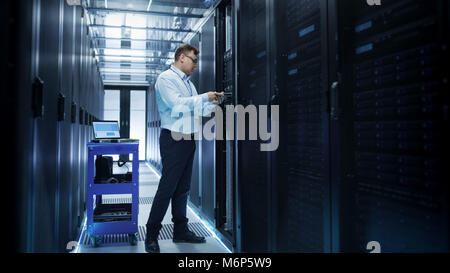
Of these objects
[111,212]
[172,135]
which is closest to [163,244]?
[111,212]

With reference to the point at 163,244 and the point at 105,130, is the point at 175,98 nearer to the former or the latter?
the point at 105,130

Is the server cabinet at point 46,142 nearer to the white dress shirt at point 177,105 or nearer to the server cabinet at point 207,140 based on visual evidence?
the white dress shirt at point 177,105

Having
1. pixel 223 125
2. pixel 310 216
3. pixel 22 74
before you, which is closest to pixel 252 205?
pixel 310 216

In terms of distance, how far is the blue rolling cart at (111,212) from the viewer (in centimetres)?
276

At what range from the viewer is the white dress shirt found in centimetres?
245

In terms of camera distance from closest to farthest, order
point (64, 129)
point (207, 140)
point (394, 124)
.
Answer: point (394, 124) → point (64, 129) → point (207, 140)

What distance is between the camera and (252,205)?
229 centimetres

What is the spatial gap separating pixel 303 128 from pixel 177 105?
1143 mm

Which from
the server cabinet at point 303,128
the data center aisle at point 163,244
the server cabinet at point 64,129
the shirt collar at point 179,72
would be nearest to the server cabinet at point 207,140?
the data center aisle at point 163,244

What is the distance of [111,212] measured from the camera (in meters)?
2.99

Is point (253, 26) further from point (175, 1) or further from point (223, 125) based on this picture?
point (175, 1)

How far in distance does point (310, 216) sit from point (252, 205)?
75cm

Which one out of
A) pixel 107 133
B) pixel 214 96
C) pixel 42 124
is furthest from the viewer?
pixel 107 133

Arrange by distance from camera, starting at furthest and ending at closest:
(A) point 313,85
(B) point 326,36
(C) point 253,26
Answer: (C) point 253,26, (A) point 313,85, (B) point 326,36
